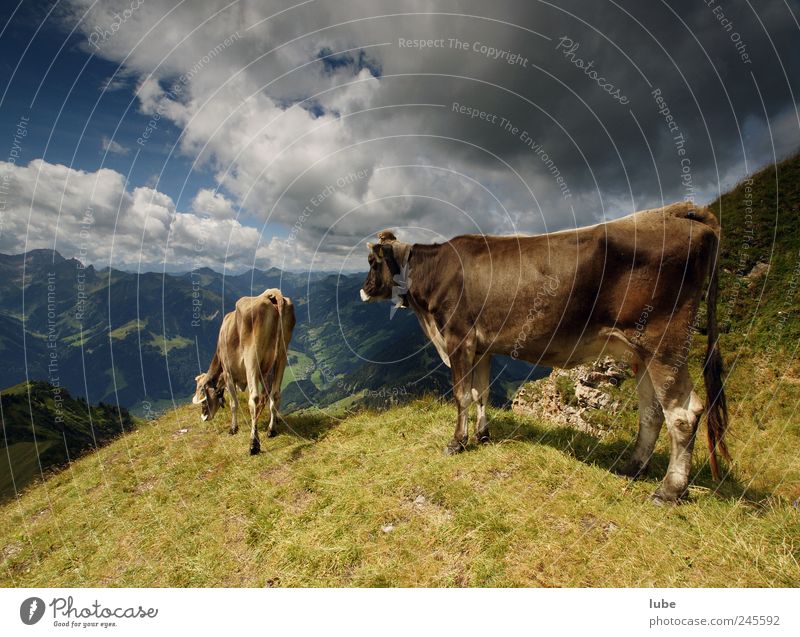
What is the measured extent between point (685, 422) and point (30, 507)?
→ 1751cm

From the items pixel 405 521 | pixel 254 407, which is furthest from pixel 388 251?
pixel 405 521

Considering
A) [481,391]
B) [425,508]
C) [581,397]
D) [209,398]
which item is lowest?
[209,398]

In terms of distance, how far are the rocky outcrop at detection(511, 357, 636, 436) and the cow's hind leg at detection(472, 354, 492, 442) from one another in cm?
534

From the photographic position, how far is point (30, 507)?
39.3ft

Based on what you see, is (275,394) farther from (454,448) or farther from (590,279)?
(590,279)

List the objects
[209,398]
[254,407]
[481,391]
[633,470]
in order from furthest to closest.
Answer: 1. [209,398]
2. [254,407]
3. [481,391]
4. [633,470]

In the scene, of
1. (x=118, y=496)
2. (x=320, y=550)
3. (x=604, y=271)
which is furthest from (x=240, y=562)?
(x=604, y=271)

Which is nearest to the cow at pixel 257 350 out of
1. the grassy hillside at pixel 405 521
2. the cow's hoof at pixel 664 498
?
the grassy hillside at pixel 405 521

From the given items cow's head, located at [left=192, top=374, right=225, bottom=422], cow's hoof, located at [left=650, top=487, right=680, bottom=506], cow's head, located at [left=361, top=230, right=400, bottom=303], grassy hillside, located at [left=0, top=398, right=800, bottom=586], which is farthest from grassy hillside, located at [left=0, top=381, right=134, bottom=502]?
cow's hoof, located at [left=650, top=487, right=680, bottom=506]

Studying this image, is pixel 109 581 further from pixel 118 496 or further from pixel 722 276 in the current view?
pixel 722 276

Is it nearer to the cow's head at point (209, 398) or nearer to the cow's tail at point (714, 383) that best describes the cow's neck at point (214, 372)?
the cow's head at point (209, 398)

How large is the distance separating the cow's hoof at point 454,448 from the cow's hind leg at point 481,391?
61 cm

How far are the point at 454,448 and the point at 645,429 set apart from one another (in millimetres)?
3743

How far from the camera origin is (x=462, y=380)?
8.45 metres
